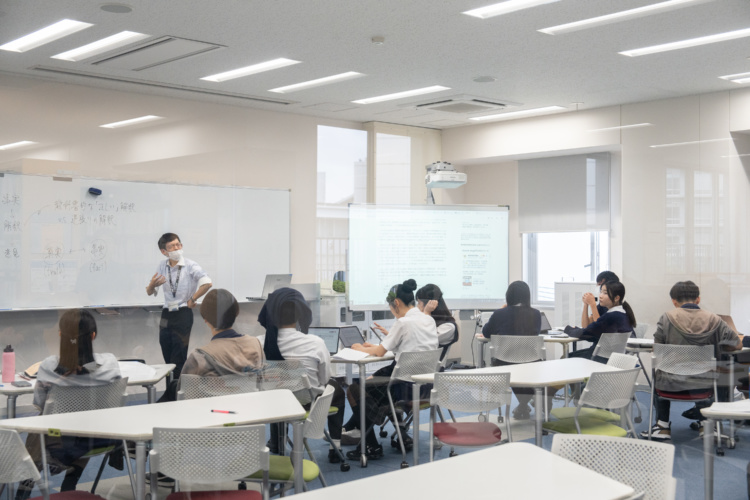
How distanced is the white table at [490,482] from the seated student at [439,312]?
2726 millimetres

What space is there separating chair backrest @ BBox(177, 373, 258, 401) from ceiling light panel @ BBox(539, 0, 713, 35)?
123 inches

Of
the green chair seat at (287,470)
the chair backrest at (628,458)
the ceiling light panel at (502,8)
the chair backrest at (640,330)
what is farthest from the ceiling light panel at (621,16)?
the green chair seat at (287,470)

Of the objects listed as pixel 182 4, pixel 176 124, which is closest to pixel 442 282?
pixel 176 124

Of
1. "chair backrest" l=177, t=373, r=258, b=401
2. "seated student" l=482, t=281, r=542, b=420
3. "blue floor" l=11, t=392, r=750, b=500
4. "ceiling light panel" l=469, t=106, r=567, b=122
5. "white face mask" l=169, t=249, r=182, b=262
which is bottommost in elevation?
"blue floor" l=11, t=392, r=750, b=500

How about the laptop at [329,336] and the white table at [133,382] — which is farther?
the laptop at [329,336]

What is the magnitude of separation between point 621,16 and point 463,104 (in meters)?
2.47

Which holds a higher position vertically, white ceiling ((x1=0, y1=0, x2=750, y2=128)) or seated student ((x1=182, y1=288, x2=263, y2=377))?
white ceiling ((x1=0, y1=0, x2=750, y2=128))

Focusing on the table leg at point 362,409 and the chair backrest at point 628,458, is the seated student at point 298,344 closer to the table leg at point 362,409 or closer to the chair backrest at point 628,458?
the table leg at point 362,409

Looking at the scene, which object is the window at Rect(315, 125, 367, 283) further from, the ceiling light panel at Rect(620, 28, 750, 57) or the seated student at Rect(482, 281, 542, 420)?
the ceiling light panel at Rect(620, 28, 750, 57)

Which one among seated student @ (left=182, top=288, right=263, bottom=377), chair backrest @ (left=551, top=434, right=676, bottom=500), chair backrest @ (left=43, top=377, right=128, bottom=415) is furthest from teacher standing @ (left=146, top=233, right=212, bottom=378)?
chair backrest @ (left=551, top=434, right=676, bottom=500)

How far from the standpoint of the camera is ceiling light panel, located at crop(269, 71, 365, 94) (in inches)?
242

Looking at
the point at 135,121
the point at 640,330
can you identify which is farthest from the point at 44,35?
the point at 640,330

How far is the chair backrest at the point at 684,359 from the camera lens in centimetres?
504

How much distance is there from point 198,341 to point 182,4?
7.00ft
